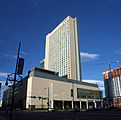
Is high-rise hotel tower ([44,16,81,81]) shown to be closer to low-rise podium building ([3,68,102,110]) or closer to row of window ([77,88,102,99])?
row of window ([77,88,102,99])

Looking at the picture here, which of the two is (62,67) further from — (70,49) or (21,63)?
(21,63)

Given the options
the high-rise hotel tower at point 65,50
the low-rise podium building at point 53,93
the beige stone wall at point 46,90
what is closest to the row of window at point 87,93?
the low-rise podium building at point 53,93

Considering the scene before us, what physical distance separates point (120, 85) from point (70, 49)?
53.2 m

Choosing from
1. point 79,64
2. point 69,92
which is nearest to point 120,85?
point 79,64

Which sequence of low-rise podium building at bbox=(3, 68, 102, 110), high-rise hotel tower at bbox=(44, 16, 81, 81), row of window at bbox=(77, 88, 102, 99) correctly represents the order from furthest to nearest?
high-rise hotel tower at bbox=(44, 16, 81, 81), row of window at bbox=(77, 88, 102, 99), low-rise podium building at bbox=(3, 68, 102, 110)

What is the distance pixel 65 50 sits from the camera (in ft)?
425

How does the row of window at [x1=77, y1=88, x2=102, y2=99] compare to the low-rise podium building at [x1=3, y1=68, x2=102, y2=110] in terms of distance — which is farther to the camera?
the row of window at [x1=77, y1=88, x2=102, y2=99]

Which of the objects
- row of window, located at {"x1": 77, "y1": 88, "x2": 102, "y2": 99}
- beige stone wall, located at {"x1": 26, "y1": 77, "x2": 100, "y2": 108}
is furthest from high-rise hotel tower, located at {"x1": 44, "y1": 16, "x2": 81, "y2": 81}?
beige stone wall, located at {"x1": 26, "y1": 77, "x2": 100, "y2": 108}

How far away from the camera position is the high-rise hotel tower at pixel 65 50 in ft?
393

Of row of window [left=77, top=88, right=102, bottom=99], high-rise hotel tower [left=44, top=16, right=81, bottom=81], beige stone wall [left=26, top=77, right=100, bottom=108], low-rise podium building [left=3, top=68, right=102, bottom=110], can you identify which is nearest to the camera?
beige stone wall [left=26, top=77, right=100, bottom=108]

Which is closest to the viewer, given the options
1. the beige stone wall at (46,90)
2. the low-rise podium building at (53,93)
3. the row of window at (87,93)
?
the beige stone wall at (46,90)

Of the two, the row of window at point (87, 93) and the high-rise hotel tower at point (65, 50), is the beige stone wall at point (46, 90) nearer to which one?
the row of window at point (87, 93)

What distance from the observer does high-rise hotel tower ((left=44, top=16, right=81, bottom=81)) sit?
393 ft

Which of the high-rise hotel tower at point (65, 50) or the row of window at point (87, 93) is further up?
the high-rise hotel tower at point (65, 50)
